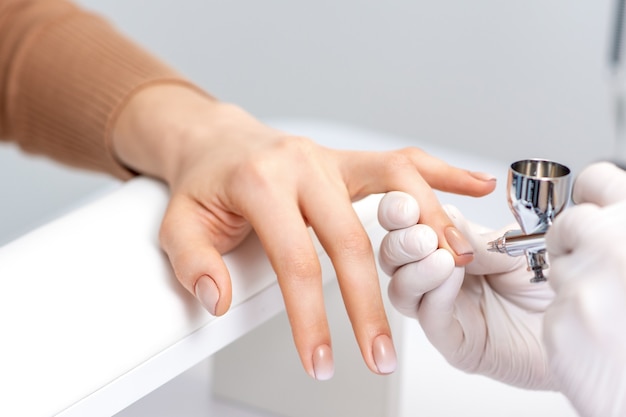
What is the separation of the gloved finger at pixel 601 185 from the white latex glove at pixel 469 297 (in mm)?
95

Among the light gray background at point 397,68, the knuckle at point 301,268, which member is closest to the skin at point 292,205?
the knuckle at point 301,268

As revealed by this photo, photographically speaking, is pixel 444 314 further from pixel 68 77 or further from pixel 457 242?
pixel 68 77

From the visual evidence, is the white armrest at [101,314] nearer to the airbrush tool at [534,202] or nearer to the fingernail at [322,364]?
the fingernail at [322,364]

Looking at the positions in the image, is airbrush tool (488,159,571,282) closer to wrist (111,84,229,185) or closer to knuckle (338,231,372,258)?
knuckle (338,231,372,258)

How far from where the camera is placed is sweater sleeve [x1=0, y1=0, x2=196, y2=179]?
970 millimetres

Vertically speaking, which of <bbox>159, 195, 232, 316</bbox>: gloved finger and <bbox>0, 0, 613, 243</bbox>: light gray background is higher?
<bbox>159, 195, 232, 316</bbox>: gloved finger

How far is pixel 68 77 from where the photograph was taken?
102 cm

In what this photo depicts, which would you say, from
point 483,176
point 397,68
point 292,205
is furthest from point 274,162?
point 397,68

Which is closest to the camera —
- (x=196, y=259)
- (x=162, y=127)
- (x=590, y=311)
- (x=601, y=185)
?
(x=590, y=311)

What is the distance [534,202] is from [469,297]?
0.16 meters

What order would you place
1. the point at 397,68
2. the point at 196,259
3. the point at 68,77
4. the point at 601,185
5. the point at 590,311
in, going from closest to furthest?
the point at 590,311, the point at 601,185, the point at 196,259, the point at 68,77, the point at 397,68

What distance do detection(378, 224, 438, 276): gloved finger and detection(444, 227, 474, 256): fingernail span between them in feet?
0.07

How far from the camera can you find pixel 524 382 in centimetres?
69

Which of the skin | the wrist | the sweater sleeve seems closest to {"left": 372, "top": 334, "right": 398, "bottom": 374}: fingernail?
the skin
